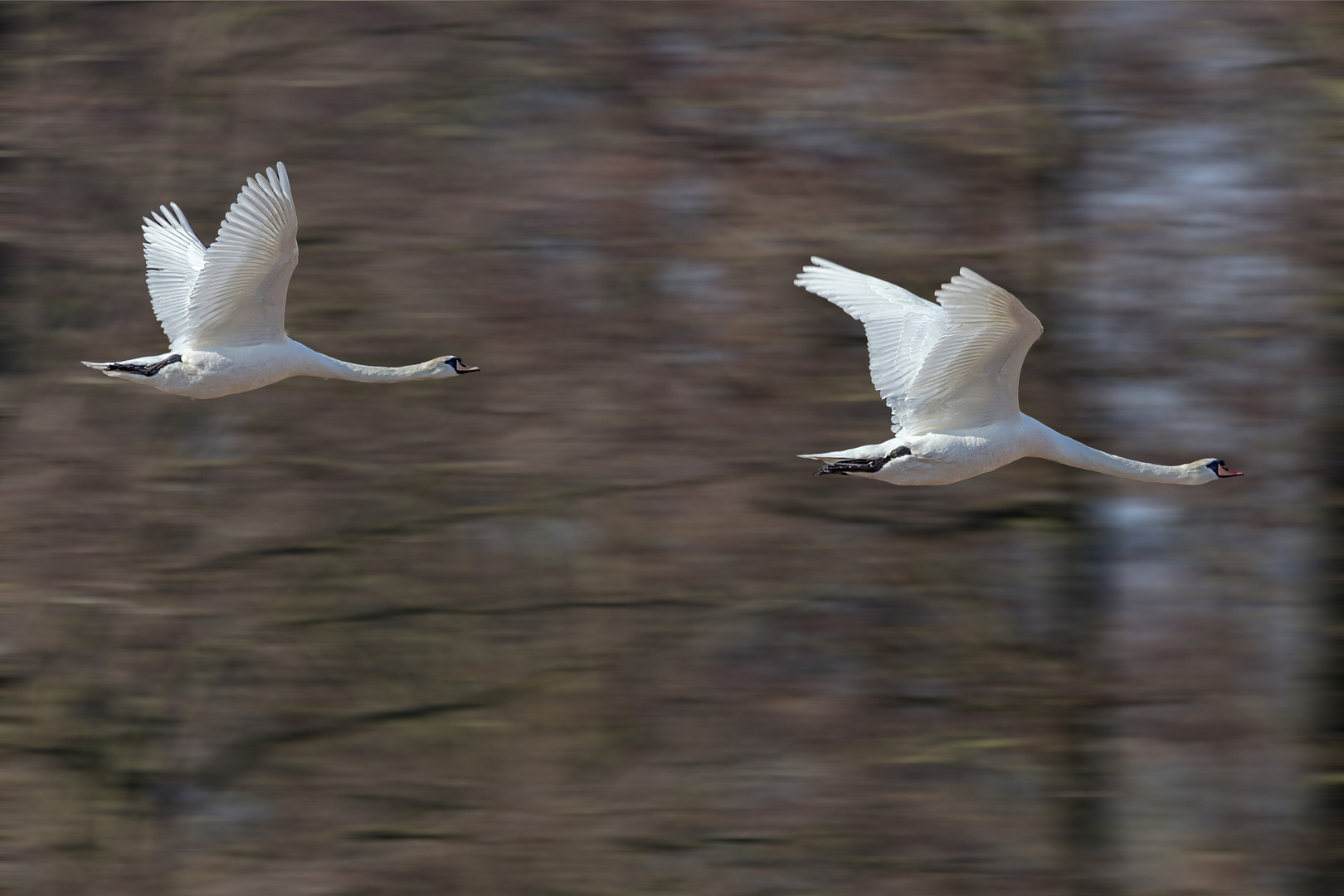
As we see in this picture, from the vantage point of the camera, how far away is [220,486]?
10641mm

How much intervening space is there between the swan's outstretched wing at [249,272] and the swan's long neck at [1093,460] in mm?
3543

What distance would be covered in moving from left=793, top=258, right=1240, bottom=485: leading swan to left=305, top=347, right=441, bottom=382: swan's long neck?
1.99m

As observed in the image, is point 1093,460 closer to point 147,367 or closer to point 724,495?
point 724,495

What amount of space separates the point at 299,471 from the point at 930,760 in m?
4.15

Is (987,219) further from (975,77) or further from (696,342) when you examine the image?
(696,342)

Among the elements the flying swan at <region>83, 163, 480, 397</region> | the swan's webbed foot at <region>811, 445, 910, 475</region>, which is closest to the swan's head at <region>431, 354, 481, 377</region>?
the flying swan at <region>83, 163, 480, 397</region>

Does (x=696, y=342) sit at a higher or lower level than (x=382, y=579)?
higher

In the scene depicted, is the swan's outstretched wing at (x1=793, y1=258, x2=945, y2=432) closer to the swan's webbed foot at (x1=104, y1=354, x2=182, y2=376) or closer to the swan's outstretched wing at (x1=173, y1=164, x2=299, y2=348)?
the swan's outstretched wing at (x1=173, y1=164, x2=299, y2=348)

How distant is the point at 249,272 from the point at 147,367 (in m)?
0.73

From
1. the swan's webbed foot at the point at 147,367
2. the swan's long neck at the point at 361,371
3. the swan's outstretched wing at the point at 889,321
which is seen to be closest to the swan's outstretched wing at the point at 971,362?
the swan's outstretched wing at the point at 889,321

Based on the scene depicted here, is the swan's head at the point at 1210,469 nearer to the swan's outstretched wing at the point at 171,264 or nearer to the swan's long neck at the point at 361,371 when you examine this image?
the swan's long neck at the point at 361,371

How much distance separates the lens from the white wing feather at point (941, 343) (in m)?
7.59

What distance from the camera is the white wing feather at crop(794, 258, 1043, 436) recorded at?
299 inches

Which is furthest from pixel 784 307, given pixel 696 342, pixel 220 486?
pixel 220 486
